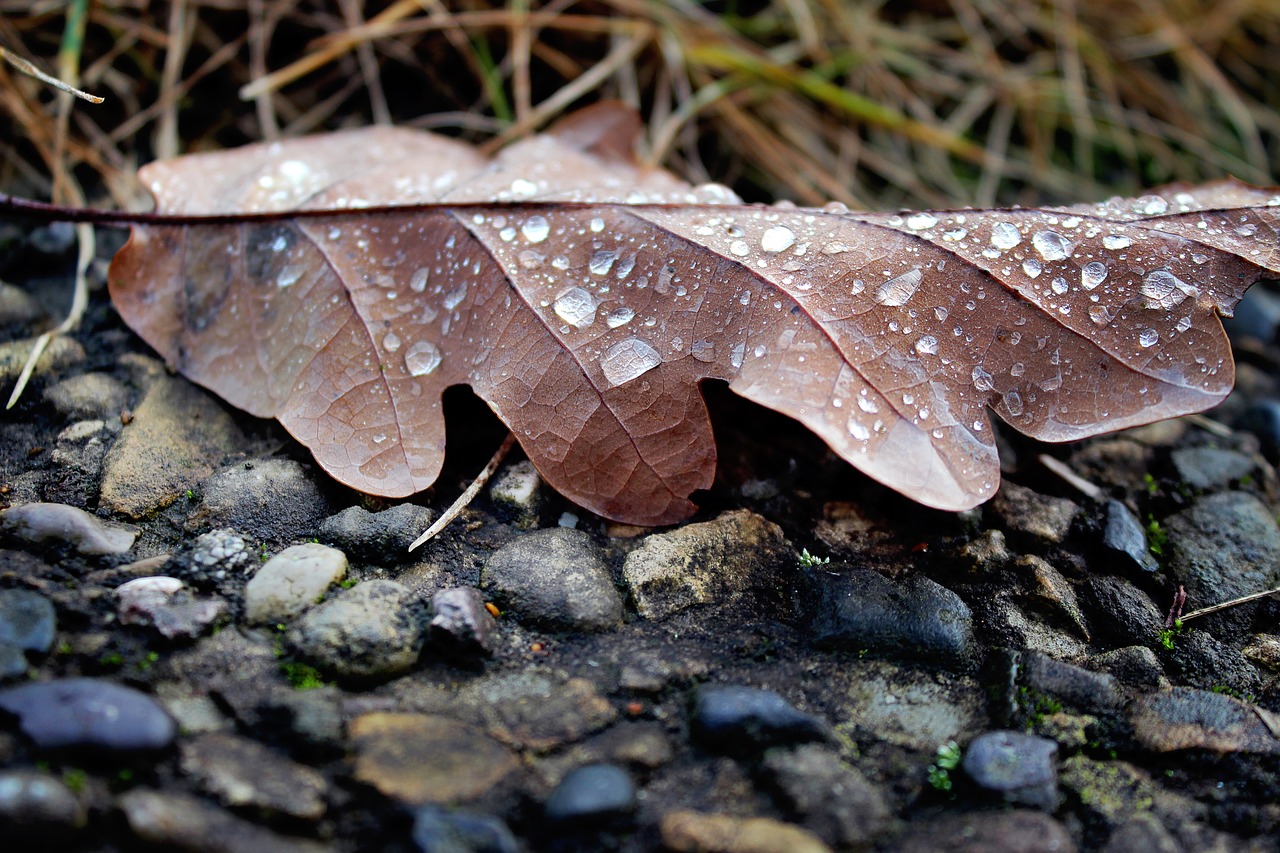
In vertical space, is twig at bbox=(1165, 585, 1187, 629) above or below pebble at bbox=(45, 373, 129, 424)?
below

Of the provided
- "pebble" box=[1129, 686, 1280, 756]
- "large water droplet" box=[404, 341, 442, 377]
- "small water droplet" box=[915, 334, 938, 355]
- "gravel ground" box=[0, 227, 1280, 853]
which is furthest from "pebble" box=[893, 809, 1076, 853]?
"large water droplet" box=[404, 341, 442, 377]

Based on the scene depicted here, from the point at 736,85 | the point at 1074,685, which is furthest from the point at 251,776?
the point at 736,85

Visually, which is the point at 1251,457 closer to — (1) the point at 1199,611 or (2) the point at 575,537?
(1) the point at 1199,611

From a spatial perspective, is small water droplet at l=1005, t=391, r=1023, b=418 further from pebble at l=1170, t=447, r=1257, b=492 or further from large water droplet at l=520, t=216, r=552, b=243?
large water droplet at l=520, t=216, r=552, b=243

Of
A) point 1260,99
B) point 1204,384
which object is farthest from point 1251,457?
point 1260,99

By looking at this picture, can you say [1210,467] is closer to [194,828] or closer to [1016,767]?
[1016,767]

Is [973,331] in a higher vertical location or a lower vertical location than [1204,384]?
higher
